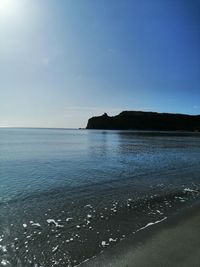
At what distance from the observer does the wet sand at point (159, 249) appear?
7.31 m

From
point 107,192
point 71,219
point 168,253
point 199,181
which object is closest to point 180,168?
point 199,181

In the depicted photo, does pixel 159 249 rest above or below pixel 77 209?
above

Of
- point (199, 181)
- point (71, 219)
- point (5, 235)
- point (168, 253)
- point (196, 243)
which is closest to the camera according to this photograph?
point (168, 253)

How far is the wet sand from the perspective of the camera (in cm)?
731

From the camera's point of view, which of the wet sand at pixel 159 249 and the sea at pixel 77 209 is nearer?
the wet sand at pixel 159 249

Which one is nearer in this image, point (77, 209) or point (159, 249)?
point (159, 249)

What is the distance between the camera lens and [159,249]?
816cm

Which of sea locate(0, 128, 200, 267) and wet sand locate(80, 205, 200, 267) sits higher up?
wet sand locate(80, 205, 200, 267)

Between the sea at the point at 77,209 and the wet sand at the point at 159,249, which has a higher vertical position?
the wet sand at the point at 159,249

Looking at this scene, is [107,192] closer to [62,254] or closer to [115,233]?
[115,233]

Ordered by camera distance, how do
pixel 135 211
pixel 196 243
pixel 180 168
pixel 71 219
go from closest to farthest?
Answer: 1. pixel 196 243
2. pixel 71 219
3. pixel 135 211
4. pixel 180 168

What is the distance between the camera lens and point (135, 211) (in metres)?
12.8

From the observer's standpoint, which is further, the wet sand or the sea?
the sea

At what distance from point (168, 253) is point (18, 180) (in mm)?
14716
